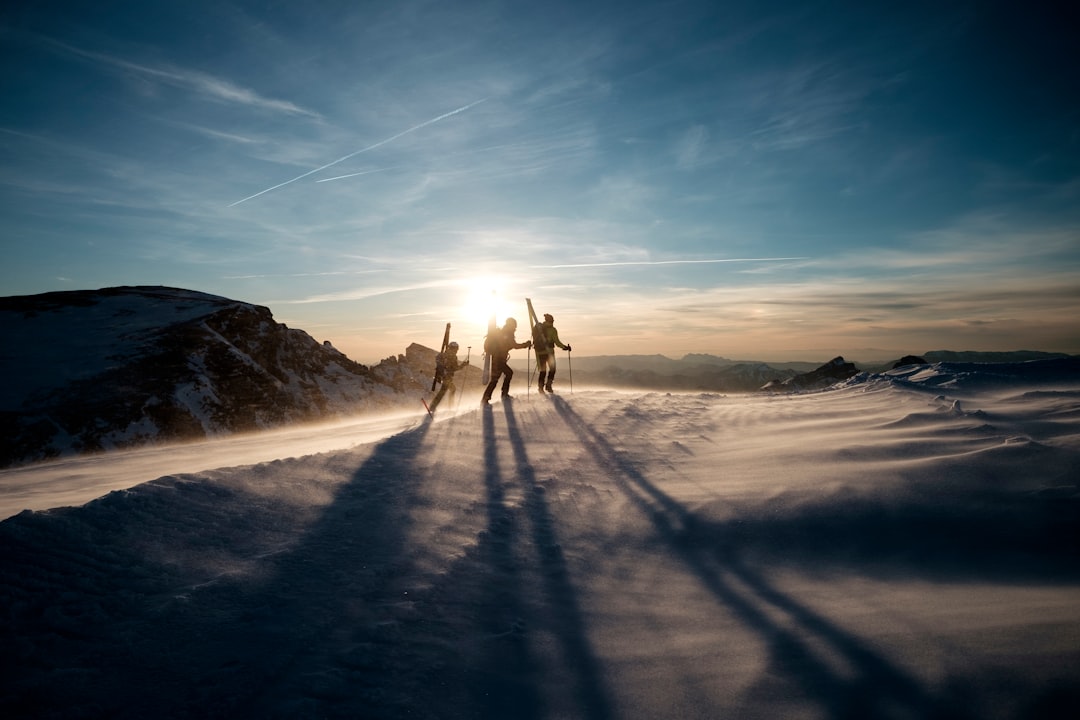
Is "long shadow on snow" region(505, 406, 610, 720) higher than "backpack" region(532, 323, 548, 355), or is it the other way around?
"backpack" region(532, 323, 548, 355)

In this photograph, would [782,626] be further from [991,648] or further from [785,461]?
[785,461]

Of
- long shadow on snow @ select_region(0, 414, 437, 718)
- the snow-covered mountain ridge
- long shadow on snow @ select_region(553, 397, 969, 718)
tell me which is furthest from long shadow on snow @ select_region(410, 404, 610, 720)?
the snow-covered mountain ridge

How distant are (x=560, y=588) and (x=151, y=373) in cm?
1924

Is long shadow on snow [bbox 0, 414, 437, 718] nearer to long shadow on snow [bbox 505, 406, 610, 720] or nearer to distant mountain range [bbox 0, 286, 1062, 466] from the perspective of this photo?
long shadow on snow [bbox 505, 406, 610, 720]

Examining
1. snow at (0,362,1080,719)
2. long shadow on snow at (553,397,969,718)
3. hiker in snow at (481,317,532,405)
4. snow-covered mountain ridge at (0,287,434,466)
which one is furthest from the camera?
snow-covered mountain ridge at (0,287,434,466)

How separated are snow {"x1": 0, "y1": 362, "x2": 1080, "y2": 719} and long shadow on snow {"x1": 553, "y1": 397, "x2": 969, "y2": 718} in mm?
15

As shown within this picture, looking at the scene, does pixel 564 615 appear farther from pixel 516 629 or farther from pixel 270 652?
pixel 270 652

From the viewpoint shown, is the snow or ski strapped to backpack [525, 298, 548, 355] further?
ski strapped to backpack [525, 298, 548, 355]

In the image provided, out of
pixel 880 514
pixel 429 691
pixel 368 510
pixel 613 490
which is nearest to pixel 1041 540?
pixel 880 514

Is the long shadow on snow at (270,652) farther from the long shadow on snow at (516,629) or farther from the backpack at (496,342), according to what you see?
the backpack at (496,342)

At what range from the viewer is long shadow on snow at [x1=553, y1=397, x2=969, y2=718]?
2141 millimetres

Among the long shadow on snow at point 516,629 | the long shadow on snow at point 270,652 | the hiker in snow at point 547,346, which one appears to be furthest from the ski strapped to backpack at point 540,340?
the long shadow on snow at point 270,652

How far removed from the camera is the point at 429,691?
2.31 meters

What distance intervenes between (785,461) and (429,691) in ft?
15.8
